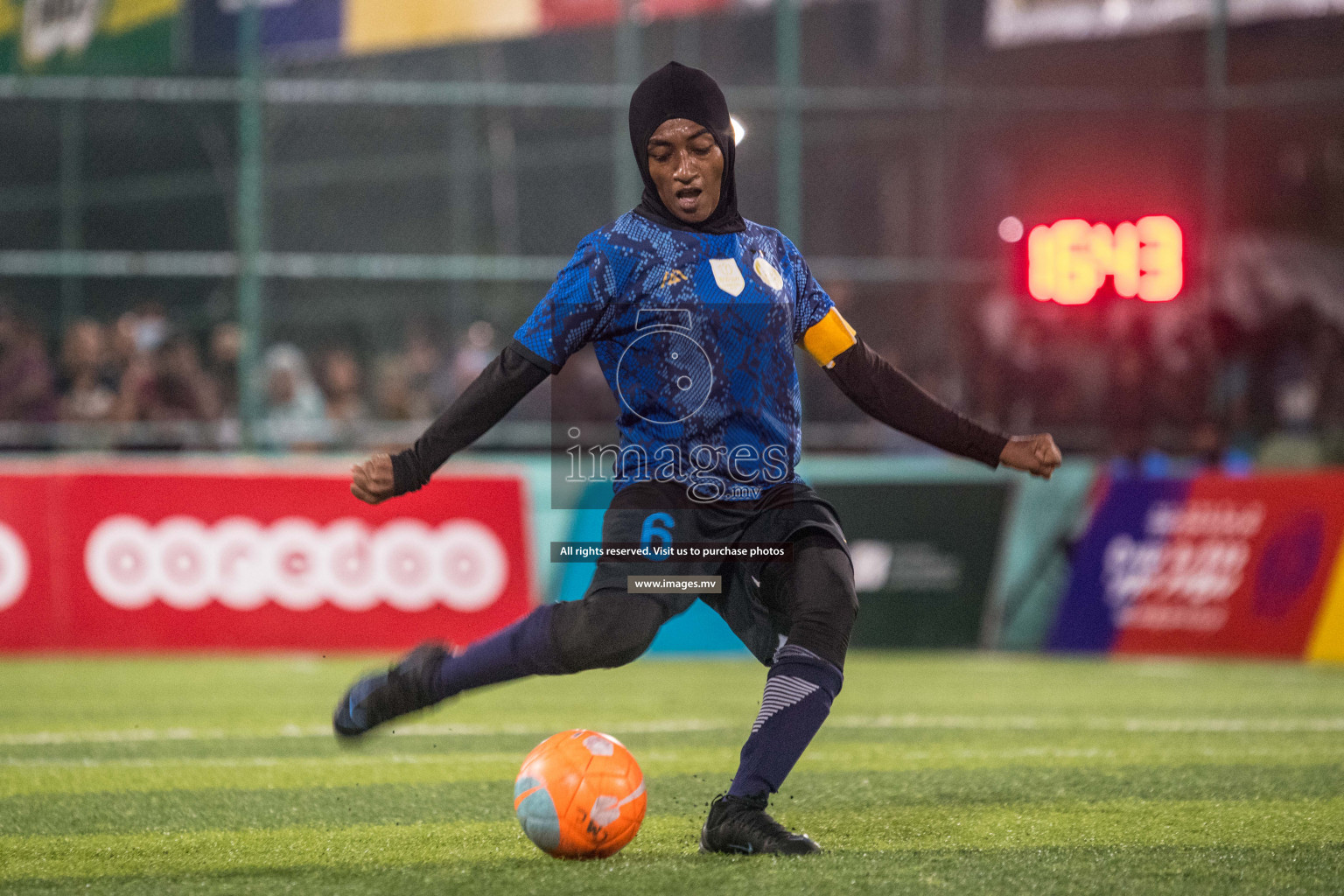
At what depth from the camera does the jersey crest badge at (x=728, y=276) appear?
15.1 ft

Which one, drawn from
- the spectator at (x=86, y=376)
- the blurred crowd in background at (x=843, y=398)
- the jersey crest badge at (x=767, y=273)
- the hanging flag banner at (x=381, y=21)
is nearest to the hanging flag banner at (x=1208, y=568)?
the blurred crowd in background at (x=843, y=398)

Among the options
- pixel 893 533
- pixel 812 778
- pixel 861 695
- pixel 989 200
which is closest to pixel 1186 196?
pixel 989 200

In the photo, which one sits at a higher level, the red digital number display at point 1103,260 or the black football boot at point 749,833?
the red digital number display at point 1103,260

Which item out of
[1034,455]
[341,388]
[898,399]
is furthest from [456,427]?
[341,388]

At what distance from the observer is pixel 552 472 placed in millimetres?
12328

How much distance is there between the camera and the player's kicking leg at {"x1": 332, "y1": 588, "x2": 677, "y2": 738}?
4.49m

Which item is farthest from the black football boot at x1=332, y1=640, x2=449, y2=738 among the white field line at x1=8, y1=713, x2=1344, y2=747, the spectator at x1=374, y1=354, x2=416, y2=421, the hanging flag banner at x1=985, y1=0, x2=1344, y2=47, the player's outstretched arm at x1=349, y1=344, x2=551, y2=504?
the hanging flag banner at x1=985, y1=0, x2=1344, y2=47

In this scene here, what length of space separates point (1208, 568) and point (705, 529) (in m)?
7.89

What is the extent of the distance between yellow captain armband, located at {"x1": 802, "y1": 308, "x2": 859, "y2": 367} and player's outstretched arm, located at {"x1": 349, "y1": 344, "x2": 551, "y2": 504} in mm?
816

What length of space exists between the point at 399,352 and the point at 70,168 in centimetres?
346

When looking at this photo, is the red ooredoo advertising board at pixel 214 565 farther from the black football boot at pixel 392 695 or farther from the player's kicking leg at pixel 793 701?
the player's kicking leg at pixel 793 701

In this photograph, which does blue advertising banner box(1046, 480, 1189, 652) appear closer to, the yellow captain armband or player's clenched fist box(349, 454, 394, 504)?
the yellow captain armband

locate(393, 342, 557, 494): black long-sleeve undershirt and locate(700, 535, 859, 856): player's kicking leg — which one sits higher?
locate(393, 342, 557, 494): black long-sleeve undershirt

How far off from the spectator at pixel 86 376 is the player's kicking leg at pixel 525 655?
907 centimetres
